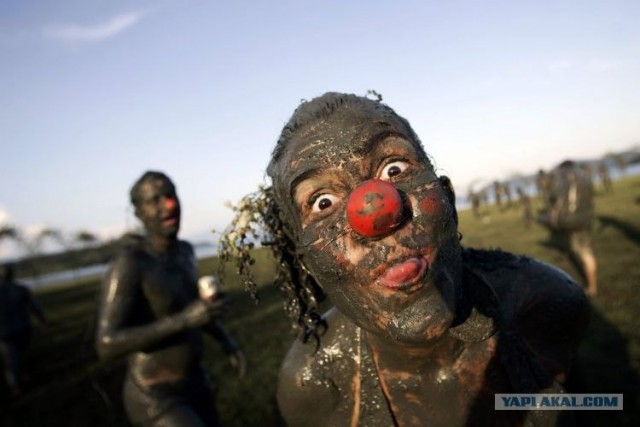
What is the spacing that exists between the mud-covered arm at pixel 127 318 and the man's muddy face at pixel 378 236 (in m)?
2.18

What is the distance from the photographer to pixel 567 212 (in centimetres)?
952

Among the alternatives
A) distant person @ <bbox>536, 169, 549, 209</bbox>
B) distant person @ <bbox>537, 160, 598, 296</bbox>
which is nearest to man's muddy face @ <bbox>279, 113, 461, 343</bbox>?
distant person @ <bbox>537, 160, 598, 296</bbox>

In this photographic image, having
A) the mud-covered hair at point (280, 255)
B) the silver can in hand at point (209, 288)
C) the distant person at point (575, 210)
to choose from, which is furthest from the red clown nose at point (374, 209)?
the distant person at point (575, 210)

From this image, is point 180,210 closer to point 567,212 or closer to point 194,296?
point 194,296

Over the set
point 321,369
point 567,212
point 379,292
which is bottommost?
point 567,212

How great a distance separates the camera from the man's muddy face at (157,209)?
431 centimetres

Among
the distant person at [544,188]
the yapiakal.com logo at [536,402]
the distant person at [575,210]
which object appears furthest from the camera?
the distant person at [544,188]

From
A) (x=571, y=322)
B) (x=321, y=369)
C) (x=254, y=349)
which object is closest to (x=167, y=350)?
(x=321, y=369)

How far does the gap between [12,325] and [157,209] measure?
7870 mm

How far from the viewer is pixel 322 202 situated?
2.05 metres

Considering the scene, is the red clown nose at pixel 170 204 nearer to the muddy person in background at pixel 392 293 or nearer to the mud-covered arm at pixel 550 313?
the muddy person in background at pixel 392 293

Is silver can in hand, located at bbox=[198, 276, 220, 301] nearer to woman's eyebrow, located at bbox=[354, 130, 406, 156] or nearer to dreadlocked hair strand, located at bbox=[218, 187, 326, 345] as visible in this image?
dreadlocked hair strand, located at bbox=[218, 187, 326, 345]

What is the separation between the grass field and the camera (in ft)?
19.0

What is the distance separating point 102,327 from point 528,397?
334cm
